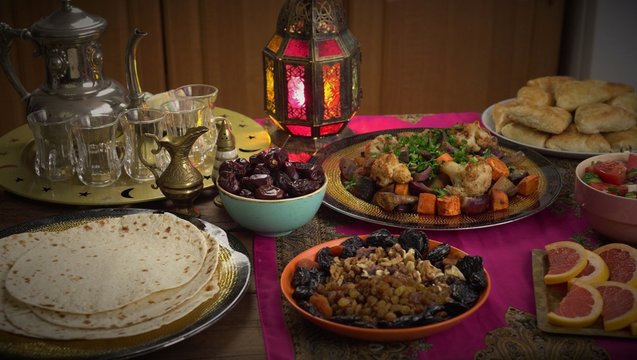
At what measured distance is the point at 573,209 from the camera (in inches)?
78.7

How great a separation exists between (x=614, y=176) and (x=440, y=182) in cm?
44

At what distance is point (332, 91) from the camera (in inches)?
89.3

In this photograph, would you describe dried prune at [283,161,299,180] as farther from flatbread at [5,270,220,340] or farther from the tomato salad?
the tomato salad

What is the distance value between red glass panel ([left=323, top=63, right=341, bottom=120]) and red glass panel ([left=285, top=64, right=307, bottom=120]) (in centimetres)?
7

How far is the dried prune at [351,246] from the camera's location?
5.24ft

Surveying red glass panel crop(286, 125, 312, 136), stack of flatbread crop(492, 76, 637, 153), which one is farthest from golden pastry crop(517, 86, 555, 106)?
red glass panel crop(286, 125, 312, 136)

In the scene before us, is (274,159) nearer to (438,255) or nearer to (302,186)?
(302,186)

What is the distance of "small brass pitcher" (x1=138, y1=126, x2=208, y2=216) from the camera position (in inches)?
71.6

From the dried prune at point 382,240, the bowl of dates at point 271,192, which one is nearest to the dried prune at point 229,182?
the bowl of dates at point 271,192

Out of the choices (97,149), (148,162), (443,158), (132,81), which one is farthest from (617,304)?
(132,81)

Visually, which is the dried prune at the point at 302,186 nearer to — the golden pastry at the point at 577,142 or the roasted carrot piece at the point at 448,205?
the roasted carrot piece at the point at 448,205

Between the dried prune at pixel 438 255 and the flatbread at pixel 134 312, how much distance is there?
477 mm

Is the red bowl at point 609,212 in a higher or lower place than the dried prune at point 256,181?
lower

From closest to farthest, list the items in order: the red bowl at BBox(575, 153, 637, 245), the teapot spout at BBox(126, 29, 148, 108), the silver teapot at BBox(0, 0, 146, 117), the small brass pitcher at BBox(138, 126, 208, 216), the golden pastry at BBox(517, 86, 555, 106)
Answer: the red bowl at BBox(575, 153, 637, 245) → the small brass pitcher at BBox(138, 126, 208, 216) → the silver teapot at BBox(0, 0, 146, 117) → the teapot spout at BBox(126, 29, 148, 108) → the golden pastry at BBox(517, 86, 555, 106)
